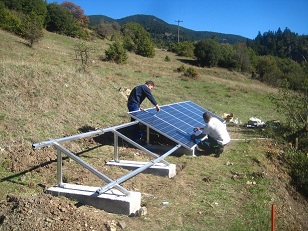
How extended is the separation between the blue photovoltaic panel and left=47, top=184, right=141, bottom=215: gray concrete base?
12.3ft

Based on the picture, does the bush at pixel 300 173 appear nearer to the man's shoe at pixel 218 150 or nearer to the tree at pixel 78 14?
the man's shoe at pixel 218 150

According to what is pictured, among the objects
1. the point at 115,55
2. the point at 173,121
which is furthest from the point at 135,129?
the point at 115,55

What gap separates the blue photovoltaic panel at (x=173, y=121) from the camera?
32.7 ft

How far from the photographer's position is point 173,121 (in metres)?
11.1

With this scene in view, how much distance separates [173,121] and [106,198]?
5381mm

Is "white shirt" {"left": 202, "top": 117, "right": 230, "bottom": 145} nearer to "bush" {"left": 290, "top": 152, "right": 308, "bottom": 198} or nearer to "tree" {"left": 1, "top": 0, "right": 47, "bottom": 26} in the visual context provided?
"bush" {"left": 290, "top": 152, "right": 308, "bottom": 198}

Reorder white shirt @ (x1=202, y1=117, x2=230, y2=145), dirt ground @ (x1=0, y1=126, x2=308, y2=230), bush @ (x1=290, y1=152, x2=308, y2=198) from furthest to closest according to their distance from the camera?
1. white shirt @ (x1=202, y1=117, x2=230, y2=145)
2. bush @ (x1=290, y1=152, x2=308, y2=198)
3. dirt ground @ (x1=0, y1=126, x2=308, y2=230)

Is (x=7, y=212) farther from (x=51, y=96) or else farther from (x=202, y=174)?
(x=51, y=96)

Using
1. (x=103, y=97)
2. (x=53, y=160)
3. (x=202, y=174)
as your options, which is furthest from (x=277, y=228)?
(x=103, y=97)

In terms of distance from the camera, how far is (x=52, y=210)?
17.4ft

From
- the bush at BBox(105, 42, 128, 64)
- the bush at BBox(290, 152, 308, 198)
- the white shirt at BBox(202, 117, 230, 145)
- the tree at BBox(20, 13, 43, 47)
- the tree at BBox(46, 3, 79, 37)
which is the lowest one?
the bush at BBox(290, 152, 308, 198)

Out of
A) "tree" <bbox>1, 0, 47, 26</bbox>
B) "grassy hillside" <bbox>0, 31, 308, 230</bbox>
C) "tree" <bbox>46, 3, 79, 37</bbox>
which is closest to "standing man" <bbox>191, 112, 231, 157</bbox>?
"grassy hillside" <bbox>0, 31, 308, 230</bbox>

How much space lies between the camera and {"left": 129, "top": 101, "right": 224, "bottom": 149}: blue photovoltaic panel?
32.7 ft

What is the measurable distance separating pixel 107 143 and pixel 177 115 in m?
2.58
